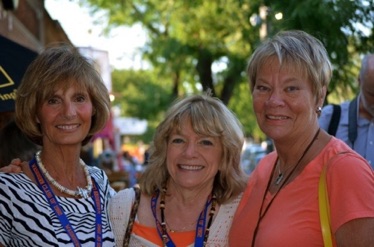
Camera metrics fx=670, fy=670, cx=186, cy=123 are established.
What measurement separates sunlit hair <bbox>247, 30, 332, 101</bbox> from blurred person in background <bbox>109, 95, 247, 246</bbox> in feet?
1.96

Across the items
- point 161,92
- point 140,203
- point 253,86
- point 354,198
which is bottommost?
point 161,92

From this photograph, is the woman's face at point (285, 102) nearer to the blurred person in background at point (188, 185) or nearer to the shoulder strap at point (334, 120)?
the blurred person in background at point (188, 185)

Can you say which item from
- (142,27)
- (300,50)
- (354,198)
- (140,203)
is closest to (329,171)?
(354,198)

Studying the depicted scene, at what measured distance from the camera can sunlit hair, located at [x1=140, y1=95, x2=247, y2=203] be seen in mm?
4043

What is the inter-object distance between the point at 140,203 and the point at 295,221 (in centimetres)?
117

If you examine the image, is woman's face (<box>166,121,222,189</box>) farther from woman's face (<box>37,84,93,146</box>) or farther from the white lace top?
woman's face (<box>37,84,93,146</box>)

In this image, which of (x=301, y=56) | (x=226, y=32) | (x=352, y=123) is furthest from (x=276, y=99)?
(x=226, y=32)

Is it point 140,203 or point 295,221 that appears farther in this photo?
point 140,203

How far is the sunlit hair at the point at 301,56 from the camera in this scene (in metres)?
3.47

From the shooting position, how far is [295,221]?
3285 mm

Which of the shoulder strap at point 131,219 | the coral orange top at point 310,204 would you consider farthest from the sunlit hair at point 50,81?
the coral orange top at point 310,204

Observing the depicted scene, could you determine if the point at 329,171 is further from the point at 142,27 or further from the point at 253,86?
the point at 142,27

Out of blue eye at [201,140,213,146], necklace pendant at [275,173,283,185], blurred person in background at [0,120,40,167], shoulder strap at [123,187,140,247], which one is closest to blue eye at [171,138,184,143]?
blue eye at [201,140,213,146]

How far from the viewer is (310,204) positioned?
3.27 metres
